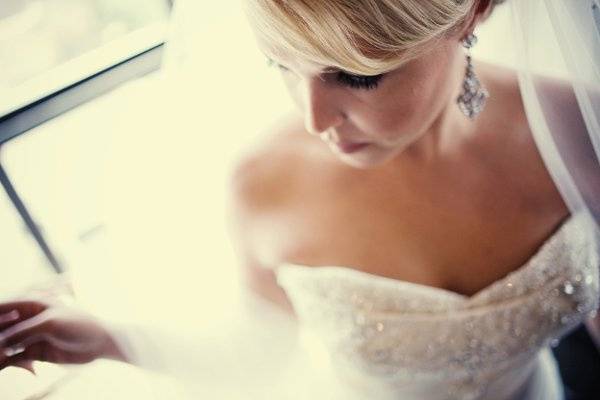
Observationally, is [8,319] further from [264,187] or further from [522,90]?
[522,90]

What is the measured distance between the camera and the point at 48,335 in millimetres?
654

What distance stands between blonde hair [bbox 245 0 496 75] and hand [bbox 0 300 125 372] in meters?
0.43

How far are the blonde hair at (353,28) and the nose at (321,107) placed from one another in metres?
0.04

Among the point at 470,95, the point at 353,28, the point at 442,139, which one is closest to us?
the point at 353,28

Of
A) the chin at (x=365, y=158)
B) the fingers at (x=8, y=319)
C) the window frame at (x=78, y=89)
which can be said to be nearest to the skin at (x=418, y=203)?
the chin at (x=365, y=158)

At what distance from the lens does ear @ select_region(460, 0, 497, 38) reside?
611 millimetres

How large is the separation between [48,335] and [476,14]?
2.20 feet

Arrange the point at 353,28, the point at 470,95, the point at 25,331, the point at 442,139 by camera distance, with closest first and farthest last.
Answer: the point at 353,28
the point at 25,331
the point at 470,95
the point at 442,139

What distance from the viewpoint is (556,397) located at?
1144 millimetres

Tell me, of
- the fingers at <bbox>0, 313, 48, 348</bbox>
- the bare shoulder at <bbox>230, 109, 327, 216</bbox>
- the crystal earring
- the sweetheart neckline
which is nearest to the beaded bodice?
the sweetheart neckline

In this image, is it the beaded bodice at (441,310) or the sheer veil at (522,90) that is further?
the beaded bodice at (441,310)

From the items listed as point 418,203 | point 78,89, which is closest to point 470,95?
point 418,203

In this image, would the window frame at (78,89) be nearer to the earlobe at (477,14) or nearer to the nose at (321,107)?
the nose at (321,107)

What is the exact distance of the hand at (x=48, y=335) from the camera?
61 cm
